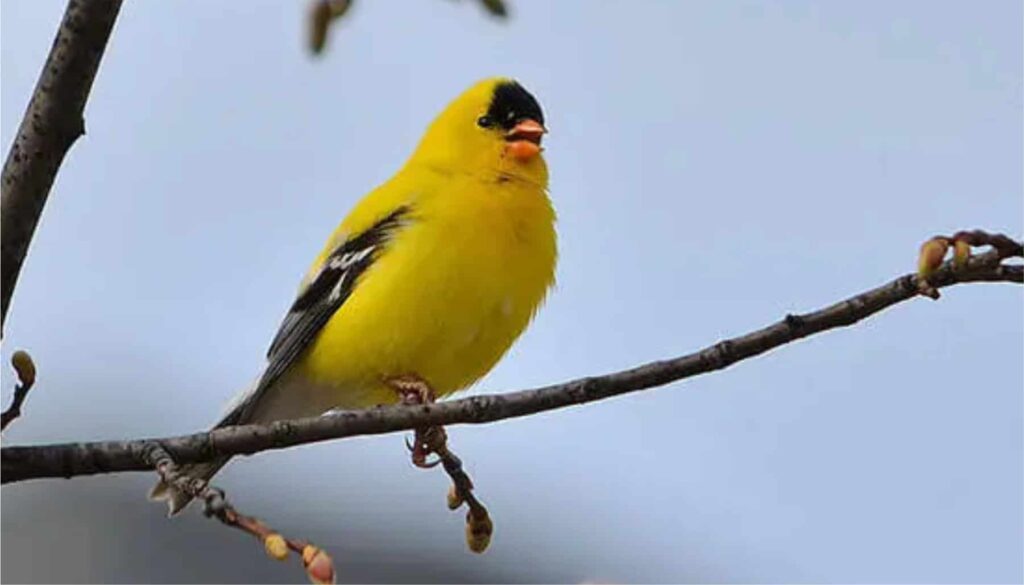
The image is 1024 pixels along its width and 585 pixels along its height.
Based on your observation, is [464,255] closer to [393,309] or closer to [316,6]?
[393,309]

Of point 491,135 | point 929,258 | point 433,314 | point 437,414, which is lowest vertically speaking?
point 437,414

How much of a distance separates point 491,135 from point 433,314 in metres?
0.63

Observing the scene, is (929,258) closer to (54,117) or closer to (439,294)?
(54,117)

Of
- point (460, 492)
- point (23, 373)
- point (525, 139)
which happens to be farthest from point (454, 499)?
point (525, 139)

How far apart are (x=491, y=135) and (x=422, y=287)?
1.89 ft

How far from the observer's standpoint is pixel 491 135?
384cm

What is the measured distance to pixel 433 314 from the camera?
334 centimetres

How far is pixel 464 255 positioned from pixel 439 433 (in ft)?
3.44

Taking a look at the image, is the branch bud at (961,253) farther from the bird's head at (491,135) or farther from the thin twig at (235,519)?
the bird's head at (491,135)

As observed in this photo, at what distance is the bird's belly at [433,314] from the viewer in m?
3.35

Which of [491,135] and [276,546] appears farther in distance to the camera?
[491,135]

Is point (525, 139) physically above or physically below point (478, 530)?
above

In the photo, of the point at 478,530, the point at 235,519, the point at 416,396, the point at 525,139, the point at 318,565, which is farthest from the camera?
the point at 525,139

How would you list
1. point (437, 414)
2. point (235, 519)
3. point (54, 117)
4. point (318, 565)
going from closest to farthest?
point (318, 565)
point (235, 519)
point (54, 117)
point (437, 414)
